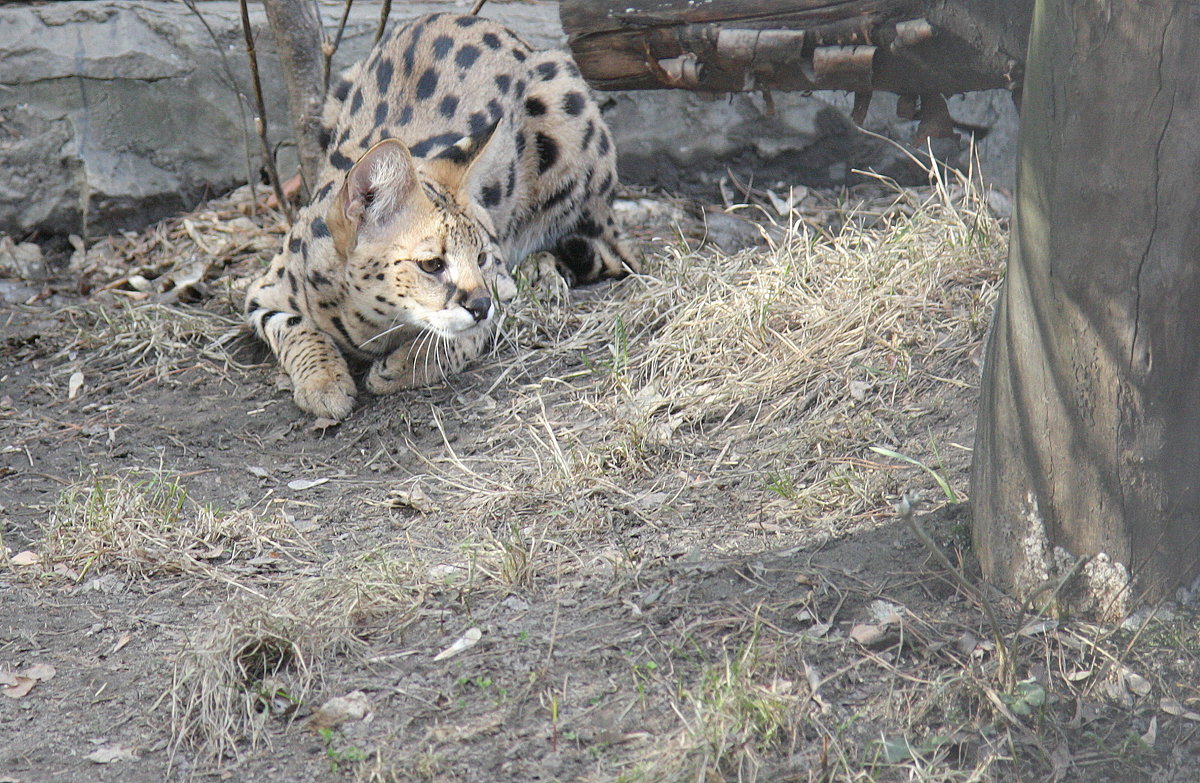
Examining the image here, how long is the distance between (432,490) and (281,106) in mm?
3228

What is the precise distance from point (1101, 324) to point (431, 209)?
8.47 ft

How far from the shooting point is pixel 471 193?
481 cm

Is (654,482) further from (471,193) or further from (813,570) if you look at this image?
(471,193)

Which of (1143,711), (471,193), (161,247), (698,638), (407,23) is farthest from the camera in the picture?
(161,247)

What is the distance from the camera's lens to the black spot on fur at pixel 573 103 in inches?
217

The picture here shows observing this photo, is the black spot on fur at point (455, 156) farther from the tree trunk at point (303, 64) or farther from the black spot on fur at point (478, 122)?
the tree trunk at point (303, 64)

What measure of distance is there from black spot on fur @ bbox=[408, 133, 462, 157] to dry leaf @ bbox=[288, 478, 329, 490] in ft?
4.87

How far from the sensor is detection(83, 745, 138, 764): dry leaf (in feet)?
8.52

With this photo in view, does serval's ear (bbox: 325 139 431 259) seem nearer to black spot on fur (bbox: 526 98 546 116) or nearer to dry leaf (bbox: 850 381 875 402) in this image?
black spot on fur (bbox: 526 98 546 116)

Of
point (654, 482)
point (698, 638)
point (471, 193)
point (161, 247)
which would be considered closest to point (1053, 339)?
point (698, 638)

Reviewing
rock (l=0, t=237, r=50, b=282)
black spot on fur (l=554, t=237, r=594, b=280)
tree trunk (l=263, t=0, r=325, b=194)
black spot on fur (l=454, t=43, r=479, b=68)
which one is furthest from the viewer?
rock (l=0, t=237, r=50, b=282)

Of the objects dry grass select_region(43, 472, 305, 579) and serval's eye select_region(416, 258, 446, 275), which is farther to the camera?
serval's eye select_region(416, 258, 446, 275)

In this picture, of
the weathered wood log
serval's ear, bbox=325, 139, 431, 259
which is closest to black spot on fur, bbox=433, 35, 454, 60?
the weathered wood log

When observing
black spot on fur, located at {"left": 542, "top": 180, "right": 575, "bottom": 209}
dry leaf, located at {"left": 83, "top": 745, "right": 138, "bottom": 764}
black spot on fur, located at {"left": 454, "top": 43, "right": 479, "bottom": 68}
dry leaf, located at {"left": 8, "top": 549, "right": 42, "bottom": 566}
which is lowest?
dry leaf, located at {"left": 8, "top": 549, "right": 42, "bottom": 566}
